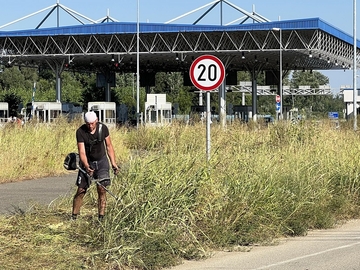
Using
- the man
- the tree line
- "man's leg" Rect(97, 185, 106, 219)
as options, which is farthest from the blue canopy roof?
"man's leg" Rect(97, 185, 106, 219)

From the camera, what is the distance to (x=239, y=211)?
35.8 feet

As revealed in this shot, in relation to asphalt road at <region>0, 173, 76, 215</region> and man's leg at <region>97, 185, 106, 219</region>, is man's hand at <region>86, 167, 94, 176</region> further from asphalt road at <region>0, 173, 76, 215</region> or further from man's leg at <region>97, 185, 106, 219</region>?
asphalt road at <region>0, 173, 76, 215</region>

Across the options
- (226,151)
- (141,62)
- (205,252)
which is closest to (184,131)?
(226,151)

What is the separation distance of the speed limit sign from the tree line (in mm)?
63229

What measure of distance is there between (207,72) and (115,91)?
93.1 m

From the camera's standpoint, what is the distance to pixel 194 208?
1039cm

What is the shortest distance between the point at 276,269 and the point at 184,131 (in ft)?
45.1

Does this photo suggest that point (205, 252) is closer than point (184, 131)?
Yes

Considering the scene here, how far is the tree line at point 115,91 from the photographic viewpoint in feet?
322

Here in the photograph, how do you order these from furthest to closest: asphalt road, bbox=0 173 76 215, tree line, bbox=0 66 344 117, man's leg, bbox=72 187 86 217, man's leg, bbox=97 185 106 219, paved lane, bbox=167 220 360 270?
tree line, bbox=0 66 344 117 → asphalt road, bbox=0 173 76 215 → man's leg, bbox=72 187 86 217 → man's leg, bbox=97 185 106 219 → paved lane, bbox=167 220 360 270

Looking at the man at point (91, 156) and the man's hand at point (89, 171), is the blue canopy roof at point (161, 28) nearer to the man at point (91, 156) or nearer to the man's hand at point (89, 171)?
the man at point (91, 156)

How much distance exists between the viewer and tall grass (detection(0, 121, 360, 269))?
9.16 meters

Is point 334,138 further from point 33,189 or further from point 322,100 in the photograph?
point 322,100

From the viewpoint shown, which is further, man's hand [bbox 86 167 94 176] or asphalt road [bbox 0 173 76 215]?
asphalt road [bbox 0 173 76 215]
